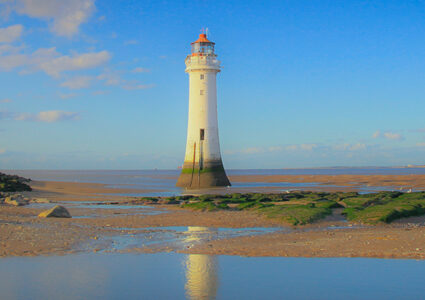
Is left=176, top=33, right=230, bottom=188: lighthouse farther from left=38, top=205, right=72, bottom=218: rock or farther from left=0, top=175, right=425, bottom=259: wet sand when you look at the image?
left=38, top=205, right=72, bottom=218: rock

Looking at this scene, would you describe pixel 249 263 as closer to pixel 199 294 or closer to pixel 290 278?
pixel 290 278

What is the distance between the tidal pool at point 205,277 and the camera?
677 centimetres

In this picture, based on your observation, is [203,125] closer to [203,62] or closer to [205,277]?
[203,62]

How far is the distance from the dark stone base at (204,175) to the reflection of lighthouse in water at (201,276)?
24.7 m

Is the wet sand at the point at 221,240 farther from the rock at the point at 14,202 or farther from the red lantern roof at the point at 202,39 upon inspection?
the red lantern roof at the point at 202,39

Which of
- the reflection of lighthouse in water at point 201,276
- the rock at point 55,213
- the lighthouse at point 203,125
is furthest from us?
the lighthouse at point 203,125

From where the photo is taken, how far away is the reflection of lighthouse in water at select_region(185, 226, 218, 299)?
266 inches

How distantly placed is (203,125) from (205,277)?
26.4m

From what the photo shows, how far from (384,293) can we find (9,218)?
11.2m

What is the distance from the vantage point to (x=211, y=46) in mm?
34938

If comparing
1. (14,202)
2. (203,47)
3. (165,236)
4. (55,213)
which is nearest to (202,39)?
(203,47)

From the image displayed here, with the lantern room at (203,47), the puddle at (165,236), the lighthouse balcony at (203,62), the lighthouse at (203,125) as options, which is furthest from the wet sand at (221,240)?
the lantern room at (203,47)

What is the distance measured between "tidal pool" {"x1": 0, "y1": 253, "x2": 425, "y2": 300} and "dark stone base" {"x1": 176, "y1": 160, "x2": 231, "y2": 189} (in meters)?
24.7

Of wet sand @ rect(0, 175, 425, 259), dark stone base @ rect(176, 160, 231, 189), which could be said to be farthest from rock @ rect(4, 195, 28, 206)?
dark stone base @ rect(176, 160, 231, 189)
